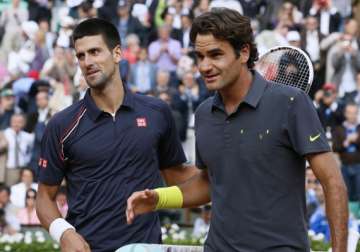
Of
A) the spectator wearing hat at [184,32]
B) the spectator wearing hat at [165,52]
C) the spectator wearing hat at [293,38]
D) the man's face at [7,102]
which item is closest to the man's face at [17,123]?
the man's face at [7,102]

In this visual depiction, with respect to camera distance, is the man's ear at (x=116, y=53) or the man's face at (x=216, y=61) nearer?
the man's face at (x=216, y=61)

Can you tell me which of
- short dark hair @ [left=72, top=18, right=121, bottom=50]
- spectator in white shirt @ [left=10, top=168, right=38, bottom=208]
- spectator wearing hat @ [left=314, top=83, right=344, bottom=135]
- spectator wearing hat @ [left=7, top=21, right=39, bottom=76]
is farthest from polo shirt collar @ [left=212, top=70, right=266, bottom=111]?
spectator wearing hat @ [left=7, top=21, right=39, bottom=76]

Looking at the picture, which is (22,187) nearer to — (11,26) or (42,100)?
(42,100)

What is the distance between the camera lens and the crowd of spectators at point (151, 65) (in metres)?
16.2

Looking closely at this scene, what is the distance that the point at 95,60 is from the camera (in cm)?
689

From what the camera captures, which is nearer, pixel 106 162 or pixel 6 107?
pixel 106 162

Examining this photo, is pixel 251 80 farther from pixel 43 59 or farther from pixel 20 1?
pixel 20 1

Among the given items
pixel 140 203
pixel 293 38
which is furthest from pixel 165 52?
pixel 140 203

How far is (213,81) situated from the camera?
5.51m

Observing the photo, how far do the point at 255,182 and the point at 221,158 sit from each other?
23 cm

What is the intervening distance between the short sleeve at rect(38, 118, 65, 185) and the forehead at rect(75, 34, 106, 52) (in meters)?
0.44

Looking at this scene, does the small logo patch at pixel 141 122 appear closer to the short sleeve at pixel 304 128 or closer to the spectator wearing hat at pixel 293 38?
the short sleeve at pixel 304 128

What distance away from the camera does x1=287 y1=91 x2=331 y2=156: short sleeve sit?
5.36 meters

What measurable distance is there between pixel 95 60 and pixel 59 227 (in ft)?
3.13
